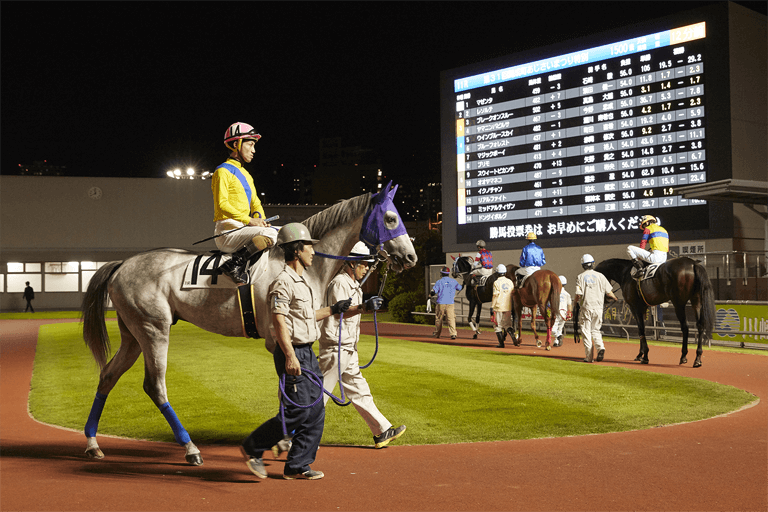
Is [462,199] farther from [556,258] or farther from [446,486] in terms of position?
[446,486]

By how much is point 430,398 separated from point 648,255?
6042 mm

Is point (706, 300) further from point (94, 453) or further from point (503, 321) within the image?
point (94, 453)

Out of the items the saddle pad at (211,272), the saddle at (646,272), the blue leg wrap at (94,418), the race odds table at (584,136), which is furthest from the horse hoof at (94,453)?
the race odds table at (584,136)

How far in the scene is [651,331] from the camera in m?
17.2

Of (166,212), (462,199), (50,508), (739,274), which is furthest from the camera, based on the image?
(166,212)

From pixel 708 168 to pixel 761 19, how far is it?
4022mm

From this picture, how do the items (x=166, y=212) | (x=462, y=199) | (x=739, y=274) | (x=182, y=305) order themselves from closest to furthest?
(x=182, y=305), (x=739, y=274), (x=462, y=199), (x=166, y=212)

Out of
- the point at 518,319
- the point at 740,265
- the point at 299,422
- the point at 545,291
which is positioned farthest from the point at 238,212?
the point at 740,265

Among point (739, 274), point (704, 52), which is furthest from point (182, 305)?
point (704, 52)

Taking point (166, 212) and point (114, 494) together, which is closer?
point (114, 494)

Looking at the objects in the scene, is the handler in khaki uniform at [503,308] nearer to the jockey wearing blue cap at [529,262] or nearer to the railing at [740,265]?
the jockey wearing blue cap at [529,262]

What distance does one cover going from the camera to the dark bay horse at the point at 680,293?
460 inches

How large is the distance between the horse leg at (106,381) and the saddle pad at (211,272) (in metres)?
0.82

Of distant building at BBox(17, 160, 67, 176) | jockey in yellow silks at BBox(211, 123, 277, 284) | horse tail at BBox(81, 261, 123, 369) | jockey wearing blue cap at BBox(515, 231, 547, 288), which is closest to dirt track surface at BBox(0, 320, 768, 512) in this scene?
horse tail at BBox(81, 261, 123, 369)
